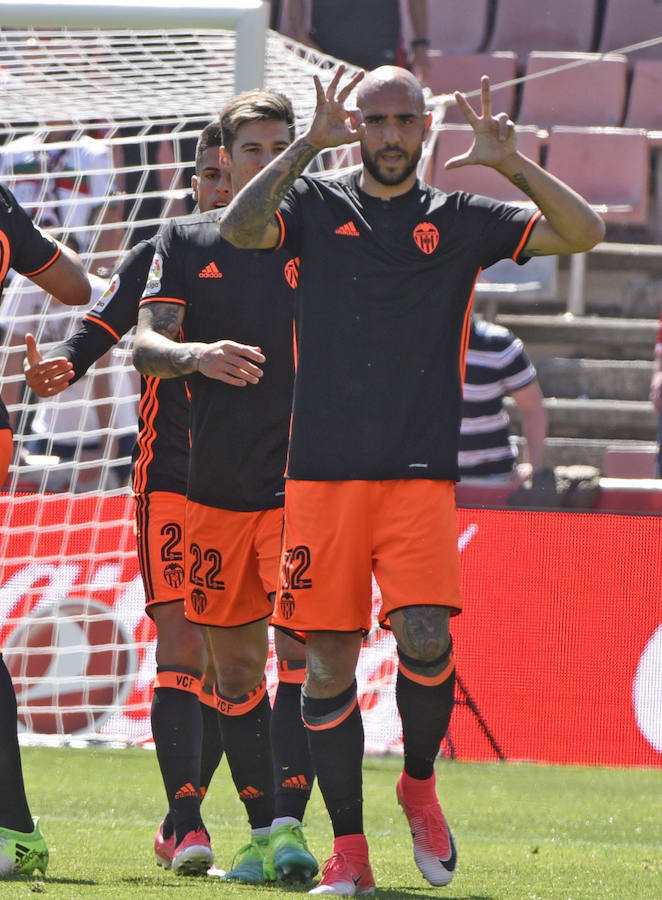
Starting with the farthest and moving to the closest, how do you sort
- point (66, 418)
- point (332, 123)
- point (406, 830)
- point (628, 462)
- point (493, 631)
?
point (628, 462), point (66, 418), point (493, 631), point (406, 830), point (332, 123)

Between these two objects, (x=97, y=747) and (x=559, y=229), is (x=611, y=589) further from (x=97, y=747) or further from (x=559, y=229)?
(x=559, y=229)

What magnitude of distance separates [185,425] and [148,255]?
55 centimetres

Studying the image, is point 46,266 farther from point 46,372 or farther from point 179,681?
point 179,681

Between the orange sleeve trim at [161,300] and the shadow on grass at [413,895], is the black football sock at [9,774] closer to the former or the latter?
the shadow on grass at [413,895]

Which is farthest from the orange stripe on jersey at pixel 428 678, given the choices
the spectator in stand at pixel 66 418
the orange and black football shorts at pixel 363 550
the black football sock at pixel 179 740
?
the spectator in stand at pixel 66 418

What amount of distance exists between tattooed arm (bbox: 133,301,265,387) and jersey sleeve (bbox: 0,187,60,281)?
1.06ft

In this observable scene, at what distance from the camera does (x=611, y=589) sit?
7371 millimetres

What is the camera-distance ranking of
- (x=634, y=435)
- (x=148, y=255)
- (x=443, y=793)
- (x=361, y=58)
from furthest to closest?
(x=361, y=58)
(x=634, y=435)
(x=443, y=793)
(x=148, y=255)

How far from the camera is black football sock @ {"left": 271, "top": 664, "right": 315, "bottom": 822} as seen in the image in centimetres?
420

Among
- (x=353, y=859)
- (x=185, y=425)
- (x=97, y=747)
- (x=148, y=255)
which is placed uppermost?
(x=148, y=255)

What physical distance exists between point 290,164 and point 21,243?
3.10 feet

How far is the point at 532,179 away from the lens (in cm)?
375

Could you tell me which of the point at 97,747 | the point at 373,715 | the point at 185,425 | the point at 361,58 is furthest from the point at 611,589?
the point at 361,58

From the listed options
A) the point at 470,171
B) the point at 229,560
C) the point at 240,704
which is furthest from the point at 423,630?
the point at 470,171
